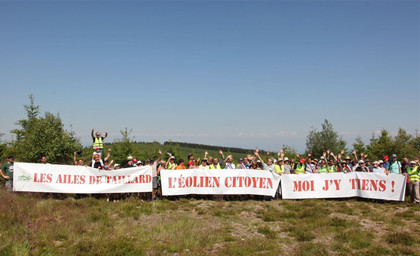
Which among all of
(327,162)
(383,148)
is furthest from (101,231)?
(383,148)

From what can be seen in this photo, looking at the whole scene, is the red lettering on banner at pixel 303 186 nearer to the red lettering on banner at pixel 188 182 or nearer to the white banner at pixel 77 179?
the red lettering on banner at pixel 188 182

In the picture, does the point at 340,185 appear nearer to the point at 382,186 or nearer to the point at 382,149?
the point at 382,186

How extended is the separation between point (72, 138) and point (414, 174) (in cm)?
2399

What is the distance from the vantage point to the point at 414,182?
12219 mm

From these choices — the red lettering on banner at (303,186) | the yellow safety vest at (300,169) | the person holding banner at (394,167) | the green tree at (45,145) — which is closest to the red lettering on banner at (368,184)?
the person holding banner at (394,167)

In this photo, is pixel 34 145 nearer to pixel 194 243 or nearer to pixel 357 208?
pixel 194 243

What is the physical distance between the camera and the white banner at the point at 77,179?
37.1ft

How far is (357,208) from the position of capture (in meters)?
11.2

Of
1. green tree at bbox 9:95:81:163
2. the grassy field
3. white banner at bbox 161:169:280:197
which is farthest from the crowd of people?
green tree at bbox 9:95:81:163

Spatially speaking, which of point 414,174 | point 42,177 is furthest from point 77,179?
point 414,174

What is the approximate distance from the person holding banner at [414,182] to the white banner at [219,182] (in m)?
5.82

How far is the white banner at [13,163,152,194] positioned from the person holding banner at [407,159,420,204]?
37.1 feet

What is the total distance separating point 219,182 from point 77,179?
5.91 meters

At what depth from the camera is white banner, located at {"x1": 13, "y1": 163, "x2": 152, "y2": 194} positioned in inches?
446
